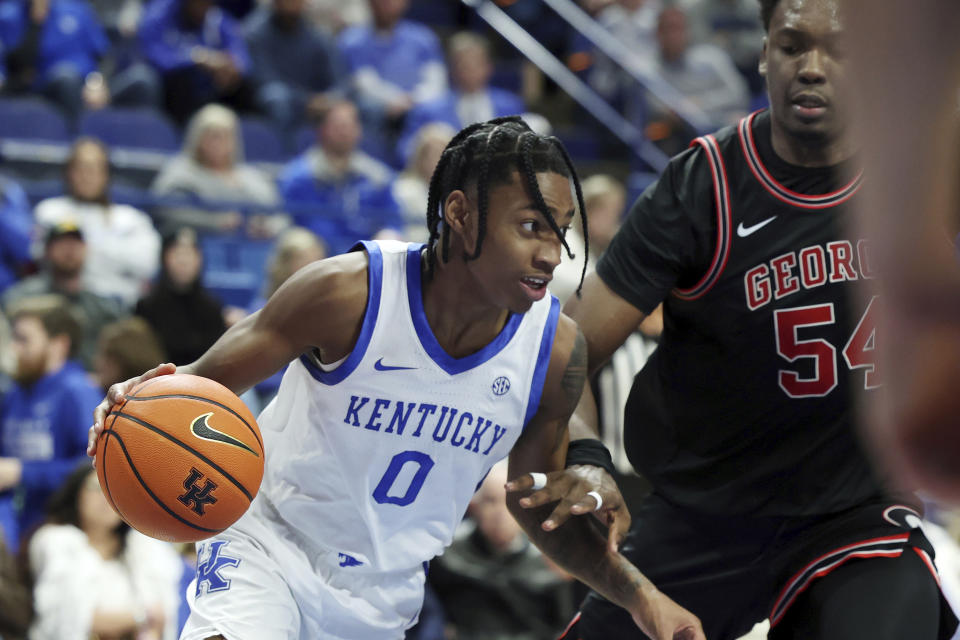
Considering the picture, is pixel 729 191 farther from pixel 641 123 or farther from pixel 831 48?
pixel 641 123

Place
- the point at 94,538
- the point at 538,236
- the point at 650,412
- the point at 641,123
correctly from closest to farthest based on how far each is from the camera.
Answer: the point at 538,236 < the point at 650,412 < the point at 94,538 < the point at 641,123

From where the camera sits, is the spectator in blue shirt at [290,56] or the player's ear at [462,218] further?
the spectator in blue shirt at [290,56]

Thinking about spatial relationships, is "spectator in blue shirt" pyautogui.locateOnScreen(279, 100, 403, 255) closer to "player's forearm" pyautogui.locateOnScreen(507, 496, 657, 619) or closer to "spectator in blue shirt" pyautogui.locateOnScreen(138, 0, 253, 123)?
"spectator in blue shirt" pyautogui.locateOnScreen(138, 0, 253, 123)

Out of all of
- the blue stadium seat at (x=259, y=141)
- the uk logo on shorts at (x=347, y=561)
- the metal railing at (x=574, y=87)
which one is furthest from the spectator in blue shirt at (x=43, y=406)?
the metal railing at (x=574, y=87)

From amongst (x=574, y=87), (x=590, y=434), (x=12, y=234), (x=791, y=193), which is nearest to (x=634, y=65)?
(x=574, y=87)

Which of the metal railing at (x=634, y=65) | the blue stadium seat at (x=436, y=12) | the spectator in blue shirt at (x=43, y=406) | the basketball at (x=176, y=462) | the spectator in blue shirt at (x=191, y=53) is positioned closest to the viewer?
the basketball at (x=176, y=462)

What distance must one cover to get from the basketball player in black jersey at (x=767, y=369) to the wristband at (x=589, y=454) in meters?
→ 0.14

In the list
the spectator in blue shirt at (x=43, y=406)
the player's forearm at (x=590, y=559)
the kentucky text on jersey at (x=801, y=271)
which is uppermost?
the kentucky text on jersey at (x=801, y=271)

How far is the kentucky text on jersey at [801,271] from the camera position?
3.29 m

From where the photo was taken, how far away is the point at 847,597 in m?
3.10

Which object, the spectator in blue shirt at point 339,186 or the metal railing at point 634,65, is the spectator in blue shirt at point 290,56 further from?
the metal railing at point 634,65

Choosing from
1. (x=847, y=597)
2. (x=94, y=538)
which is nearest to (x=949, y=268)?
(x=847, y=597)

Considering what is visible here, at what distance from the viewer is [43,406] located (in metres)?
6.09

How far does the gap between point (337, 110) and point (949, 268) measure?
788cm
